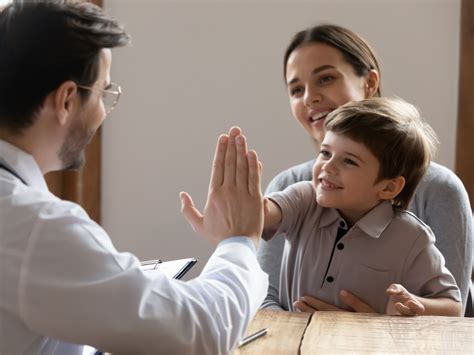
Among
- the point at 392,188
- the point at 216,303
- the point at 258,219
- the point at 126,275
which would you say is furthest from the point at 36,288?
the point at 392,188

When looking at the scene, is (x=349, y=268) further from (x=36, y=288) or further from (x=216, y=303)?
(x=36, y=288)

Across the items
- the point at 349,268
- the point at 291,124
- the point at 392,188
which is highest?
the point at 392,188

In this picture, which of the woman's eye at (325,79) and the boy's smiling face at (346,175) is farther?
the woman's eye at (325,79)

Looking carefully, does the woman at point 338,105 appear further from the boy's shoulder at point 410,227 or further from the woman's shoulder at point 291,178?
the boy's shoulder at point 410,227

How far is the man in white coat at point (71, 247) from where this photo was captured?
1.10 meters

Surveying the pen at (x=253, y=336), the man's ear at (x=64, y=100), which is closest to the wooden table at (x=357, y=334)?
the pen at (x=253, y=336)

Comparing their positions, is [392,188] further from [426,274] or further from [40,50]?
[40,50]

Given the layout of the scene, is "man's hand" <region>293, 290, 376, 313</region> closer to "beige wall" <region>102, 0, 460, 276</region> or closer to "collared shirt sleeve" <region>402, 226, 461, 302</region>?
"collared shirt sleeve" <region>402, 226, 461, 302</region>

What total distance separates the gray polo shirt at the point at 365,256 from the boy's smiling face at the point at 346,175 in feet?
0.13

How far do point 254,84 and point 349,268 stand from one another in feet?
7.36

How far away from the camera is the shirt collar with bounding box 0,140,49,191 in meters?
1.22

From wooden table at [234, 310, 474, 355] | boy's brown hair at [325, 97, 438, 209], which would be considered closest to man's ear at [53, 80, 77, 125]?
wooden table at [234, 310, 474, 355]

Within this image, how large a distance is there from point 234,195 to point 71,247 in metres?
0.42

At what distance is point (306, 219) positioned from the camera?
6.39 ft
